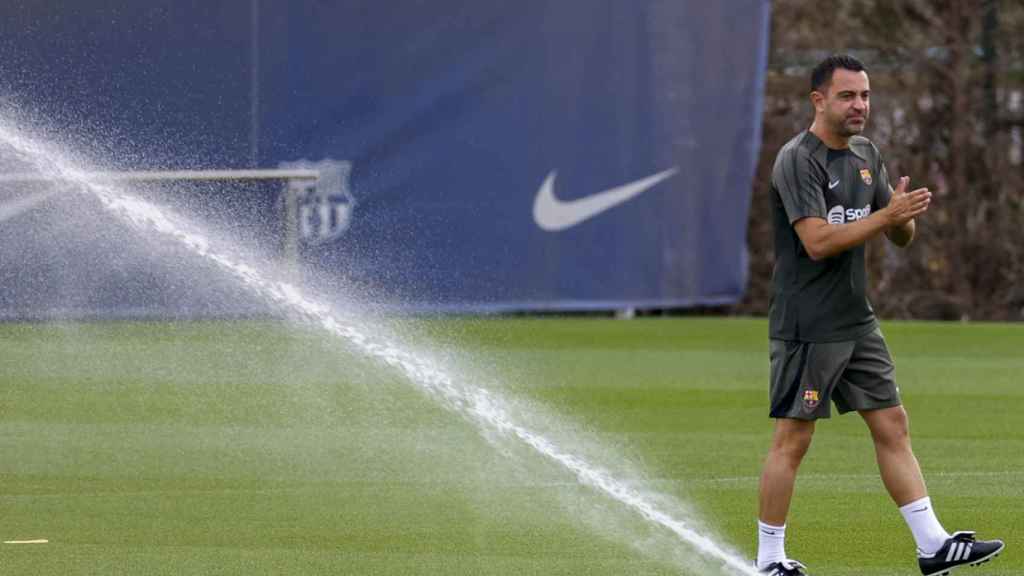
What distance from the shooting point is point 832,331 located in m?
7.63

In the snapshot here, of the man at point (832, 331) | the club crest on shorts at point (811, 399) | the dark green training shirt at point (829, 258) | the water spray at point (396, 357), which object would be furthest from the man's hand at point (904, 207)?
the water spray at point (396, 357)

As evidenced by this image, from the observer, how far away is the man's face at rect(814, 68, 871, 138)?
24.8 ft

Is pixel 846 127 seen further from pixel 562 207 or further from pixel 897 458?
pixel 562 207

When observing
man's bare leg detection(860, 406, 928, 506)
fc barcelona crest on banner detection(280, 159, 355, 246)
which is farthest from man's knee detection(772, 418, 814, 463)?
fc barcelona crest on banner detection(280, 159, 355, 246)

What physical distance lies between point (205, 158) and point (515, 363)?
395 cm

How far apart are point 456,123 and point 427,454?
30.6 feet

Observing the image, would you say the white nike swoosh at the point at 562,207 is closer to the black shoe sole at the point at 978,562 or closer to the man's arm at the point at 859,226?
the black shoe sole at the point at 978,562

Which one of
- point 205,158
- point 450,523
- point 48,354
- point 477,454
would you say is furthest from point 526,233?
point 450,523

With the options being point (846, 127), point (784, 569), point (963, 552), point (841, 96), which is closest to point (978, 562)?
point (963, 552)

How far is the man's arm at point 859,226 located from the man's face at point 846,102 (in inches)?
11.2

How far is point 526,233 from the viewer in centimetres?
2072

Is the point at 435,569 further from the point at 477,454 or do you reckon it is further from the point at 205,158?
the point at 205,158

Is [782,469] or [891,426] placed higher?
[891,426]

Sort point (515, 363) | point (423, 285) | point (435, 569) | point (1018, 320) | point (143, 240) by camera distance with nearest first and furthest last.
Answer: point (435, 569) < point (515, 363) < point (143, 240) < point (423, 285) < point (1018, 320)
